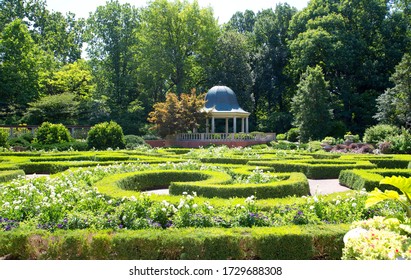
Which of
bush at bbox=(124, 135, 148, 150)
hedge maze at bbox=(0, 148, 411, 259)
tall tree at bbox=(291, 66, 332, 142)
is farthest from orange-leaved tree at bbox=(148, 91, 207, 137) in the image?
hedge maze at bbox=(0, 148, 411, 259)

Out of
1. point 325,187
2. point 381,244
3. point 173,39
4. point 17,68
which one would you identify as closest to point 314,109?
point 173,39

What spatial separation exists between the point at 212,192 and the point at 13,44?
40.3 m

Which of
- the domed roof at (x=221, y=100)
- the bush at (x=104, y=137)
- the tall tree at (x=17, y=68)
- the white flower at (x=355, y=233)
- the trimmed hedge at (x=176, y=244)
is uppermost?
the tall tree at (x=17, y=68)

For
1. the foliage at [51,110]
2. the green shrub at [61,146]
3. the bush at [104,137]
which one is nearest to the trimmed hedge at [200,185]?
the green shrub at [61,146]

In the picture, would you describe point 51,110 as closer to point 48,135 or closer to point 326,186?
point 48,135

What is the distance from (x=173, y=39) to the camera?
49812 mm

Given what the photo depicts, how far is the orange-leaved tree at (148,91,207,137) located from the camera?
36.2 metres

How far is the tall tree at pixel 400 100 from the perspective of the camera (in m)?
34.2

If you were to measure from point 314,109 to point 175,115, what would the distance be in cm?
1286

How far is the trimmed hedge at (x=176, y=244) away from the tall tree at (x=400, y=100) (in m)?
29.8

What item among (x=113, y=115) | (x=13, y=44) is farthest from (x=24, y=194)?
(x=13, y=44)

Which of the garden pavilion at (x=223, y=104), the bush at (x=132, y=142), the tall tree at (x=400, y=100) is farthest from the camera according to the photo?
the garden pavilion at (x=223, y=104)

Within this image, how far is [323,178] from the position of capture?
692 inches

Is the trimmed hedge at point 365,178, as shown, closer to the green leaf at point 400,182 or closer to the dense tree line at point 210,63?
the green leaf at point 400,182
